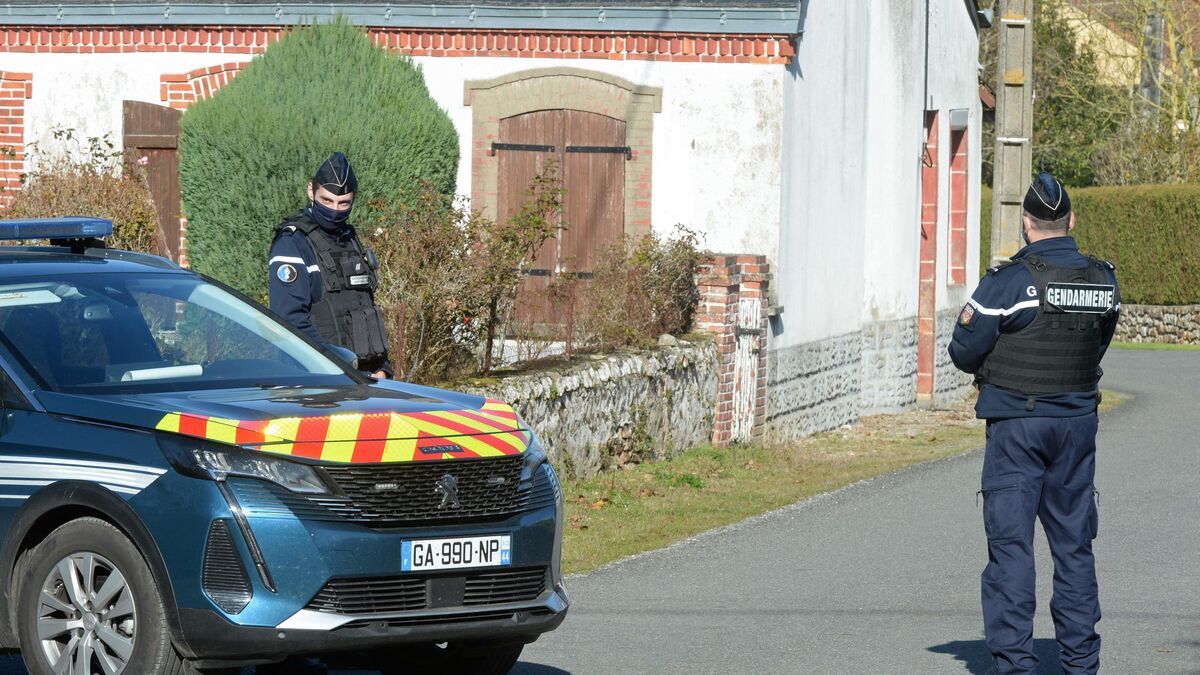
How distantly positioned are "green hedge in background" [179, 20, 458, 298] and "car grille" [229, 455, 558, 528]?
8809 mm

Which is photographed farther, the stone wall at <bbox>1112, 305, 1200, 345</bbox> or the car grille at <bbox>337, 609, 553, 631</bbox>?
the stone wall at <bbox>1112, 305, 1200, 345</bbox>

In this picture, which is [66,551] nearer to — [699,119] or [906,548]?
[906,548]

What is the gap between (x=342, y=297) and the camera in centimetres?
838

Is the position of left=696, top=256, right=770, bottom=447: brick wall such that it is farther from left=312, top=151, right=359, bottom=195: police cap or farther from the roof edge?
left=312, top=151, right=359, bottom=195: police cap

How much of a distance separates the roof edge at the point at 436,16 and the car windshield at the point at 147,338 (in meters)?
9.31

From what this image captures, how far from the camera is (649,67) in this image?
1617 centimetres

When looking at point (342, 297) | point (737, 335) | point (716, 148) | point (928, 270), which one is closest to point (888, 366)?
point (928, 270)

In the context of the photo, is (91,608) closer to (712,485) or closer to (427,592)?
(427,592)

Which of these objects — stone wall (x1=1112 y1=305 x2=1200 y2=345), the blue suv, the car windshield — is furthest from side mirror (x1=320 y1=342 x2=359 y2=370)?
stone wall (x1=1112 y1=305 x2=1200 y2=345)

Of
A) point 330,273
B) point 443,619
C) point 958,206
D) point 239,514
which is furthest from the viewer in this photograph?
point 958,206

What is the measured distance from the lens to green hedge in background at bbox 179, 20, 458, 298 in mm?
14805

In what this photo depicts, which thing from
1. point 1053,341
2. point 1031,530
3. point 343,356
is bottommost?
point 1031,530

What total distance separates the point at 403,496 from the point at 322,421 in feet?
1.16

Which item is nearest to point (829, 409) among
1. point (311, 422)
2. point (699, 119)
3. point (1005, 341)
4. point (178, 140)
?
point (699, 119)
